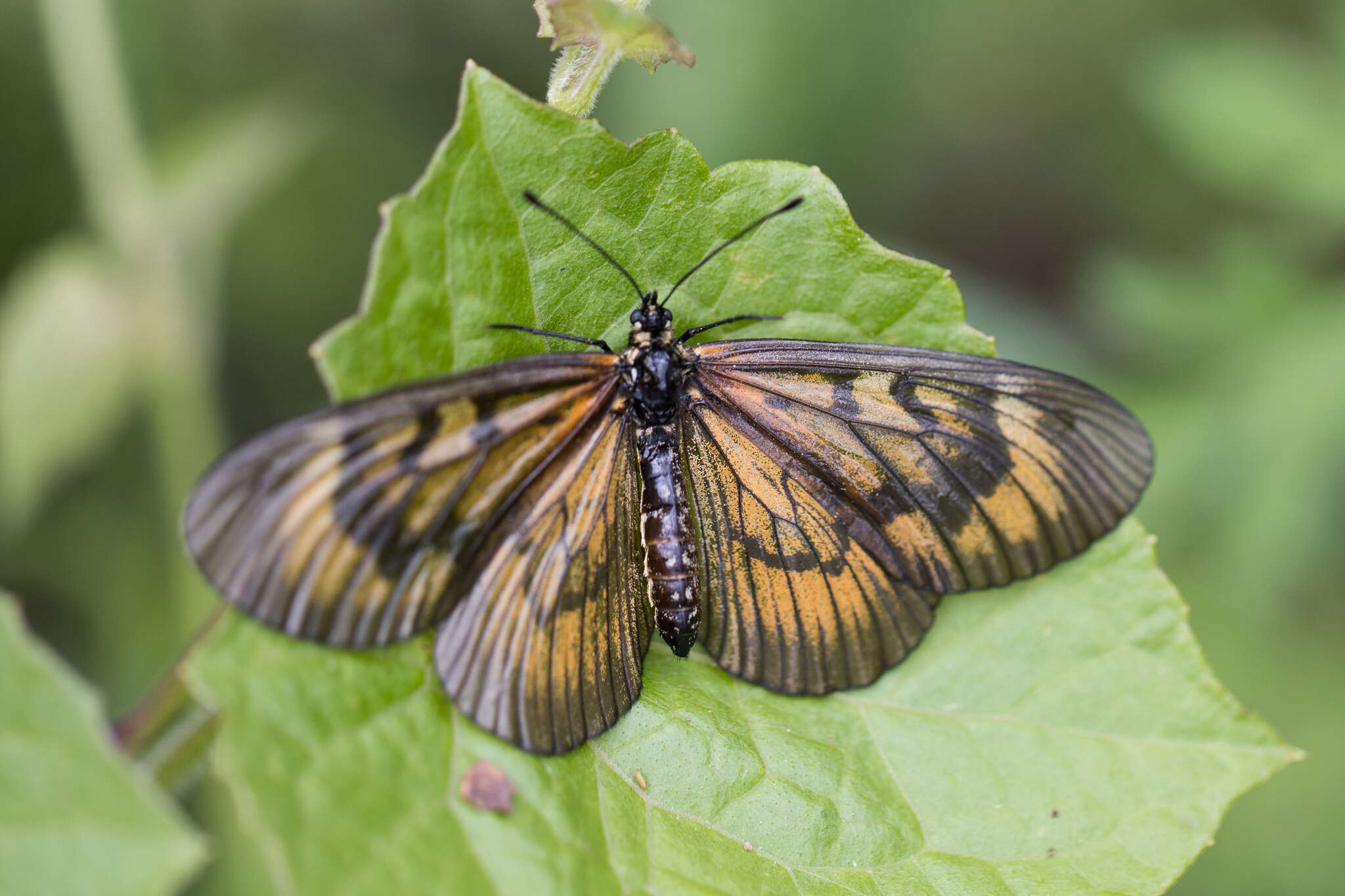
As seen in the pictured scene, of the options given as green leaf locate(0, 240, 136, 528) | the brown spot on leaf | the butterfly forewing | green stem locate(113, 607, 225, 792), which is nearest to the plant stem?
green leaf locate(0, 240, 136, 528)

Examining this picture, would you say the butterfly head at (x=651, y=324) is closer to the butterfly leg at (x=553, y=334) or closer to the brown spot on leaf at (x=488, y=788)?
the butterfly leg at (x=553, y=334)

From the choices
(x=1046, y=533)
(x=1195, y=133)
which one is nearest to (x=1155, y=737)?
(x=1046, y=533)

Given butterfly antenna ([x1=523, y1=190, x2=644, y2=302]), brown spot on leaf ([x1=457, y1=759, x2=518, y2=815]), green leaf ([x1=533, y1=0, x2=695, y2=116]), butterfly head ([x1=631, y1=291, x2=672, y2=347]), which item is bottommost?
brown spot on leaf ([x1=457, y1=759, x2=518, y2=815])

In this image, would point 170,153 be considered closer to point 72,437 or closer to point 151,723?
point 72,437

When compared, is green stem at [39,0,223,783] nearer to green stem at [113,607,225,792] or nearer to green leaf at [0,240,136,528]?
green leaf at [0,240,136,528]

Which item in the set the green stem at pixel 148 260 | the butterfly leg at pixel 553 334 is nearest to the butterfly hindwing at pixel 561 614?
the butterfly leg at pixel 553 334

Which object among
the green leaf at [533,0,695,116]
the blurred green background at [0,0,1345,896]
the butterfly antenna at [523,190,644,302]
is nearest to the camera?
the green leaf at [533,0,695,116]

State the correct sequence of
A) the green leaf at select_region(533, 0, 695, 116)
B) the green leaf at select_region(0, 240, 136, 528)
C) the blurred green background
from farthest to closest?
the blurred green background → the green leaf at select_region(0, 240, 136, 528) → the green leaf at select_region(533, 0, 695, 116)
